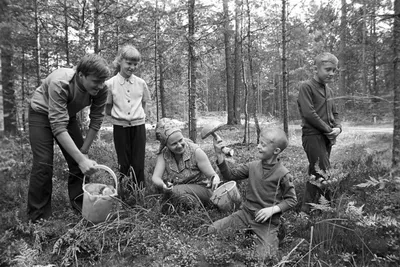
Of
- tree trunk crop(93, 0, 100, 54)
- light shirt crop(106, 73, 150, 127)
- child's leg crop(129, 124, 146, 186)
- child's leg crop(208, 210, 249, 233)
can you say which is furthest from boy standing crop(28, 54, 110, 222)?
tree trunk crop(93, 0, 100, 54)

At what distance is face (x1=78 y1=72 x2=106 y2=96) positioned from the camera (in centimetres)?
306

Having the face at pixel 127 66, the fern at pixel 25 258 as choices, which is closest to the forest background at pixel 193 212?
the fern at pixel 25 258

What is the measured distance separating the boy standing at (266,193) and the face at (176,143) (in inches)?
25.9

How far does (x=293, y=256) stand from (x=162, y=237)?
3.98 ft

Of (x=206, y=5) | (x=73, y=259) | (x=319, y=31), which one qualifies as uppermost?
(x=206, y=5)

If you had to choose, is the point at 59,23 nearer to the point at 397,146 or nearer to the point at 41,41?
the point at 41,41

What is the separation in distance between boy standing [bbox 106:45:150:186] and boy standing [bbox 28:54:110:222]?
1.71 ft

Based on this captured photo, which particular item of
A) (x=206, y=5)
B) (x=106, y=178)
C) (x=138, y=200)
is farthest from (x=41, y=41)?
(x=138, y=200)

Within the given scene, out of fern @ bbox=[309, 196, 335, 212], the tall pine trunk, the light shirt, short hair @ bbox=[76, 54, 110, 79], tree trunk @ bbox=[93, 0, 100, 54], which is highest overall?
tree trunk @ bbox=[93, 0, 100, 54]

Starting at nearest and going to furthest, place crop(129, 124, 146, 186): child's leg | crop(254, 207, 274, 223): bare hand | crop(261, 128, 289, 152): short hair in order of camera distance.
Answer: crop(254, 207, 274, 223): bare hand → crop(261, 128, 289, 152): short hair → crop(129, 124, 146, 186): child's leg

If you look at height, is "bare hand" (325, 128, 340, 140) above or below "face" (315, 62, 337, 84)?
below

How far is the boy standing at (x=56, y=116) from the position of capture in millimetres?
3016

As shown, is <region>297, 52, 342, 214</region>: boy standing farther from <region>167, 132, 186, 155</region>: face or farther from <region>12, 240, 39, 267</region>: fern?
<region>12, 240, 39, 267</region>: fern

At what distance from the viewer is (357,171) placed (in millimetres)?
4961
